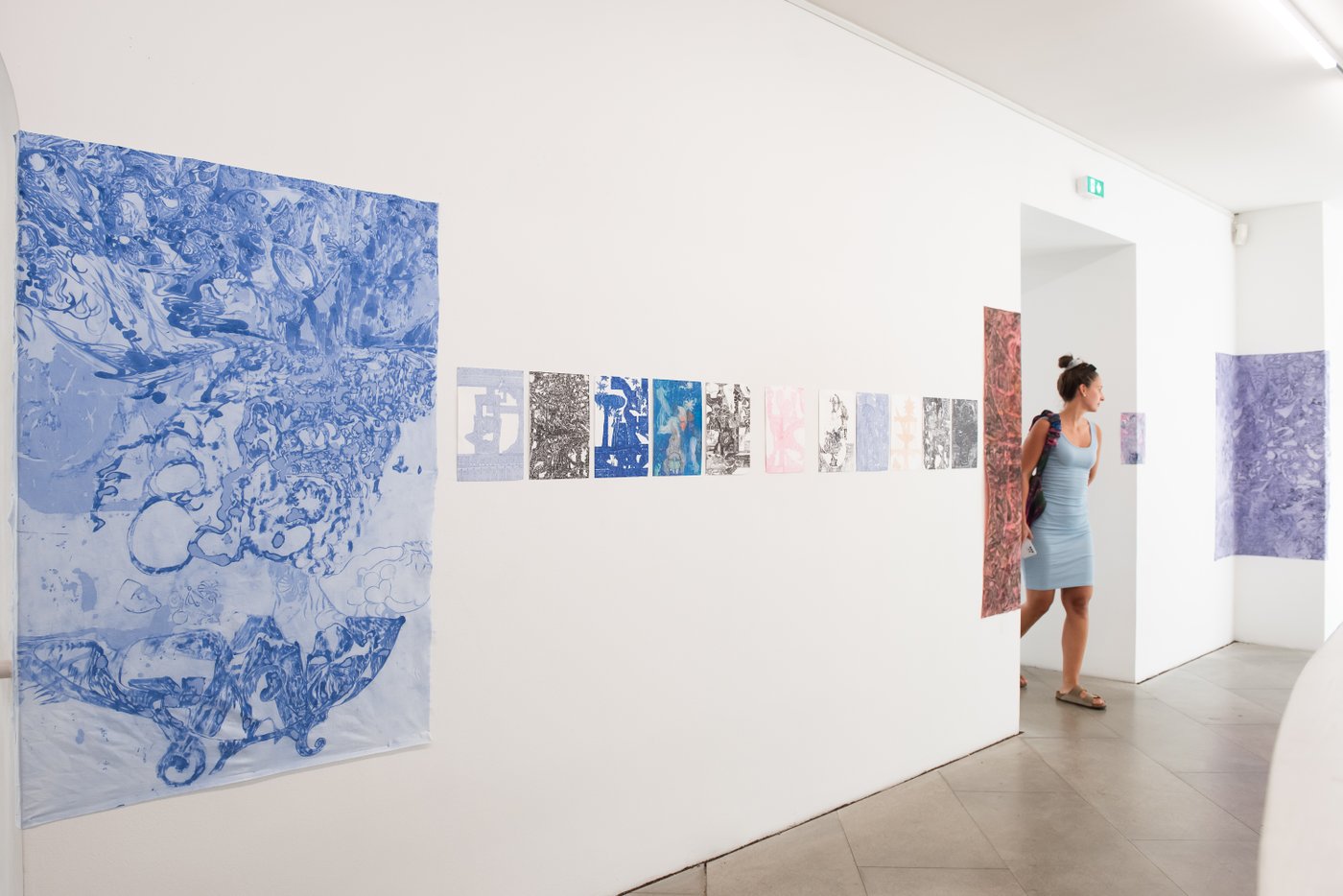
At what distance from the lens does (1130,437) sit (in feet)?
17.7

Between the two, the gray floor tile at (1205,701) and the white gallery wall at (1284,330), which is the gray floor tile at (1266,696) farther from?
the white gallery wall at (1284,330)

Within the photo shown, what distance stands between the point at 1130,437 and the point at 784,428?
3.33m

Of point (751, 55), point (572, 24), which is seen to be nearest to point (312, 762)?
point (572, 24)

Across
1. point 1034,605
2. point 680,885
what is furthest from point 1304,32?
point 680,885

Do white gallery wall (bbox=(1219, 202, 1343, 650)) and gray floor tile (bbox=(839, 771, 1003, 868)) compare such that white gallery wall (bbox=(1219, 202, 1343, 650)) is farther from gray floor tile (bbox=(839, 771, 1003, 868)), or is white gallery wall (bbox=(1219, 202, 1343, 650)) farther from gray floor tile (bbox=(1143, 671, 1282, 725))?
gray floor tile (bbox=(839, 771, 1003, 868))

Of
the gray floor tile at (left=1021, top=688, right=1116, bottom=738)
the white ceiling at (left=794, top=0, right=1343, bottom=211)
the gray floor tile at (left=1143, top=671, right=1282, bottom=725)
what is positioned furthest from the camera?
the gray floor tile at (left=1143, top=671, right=1282, bottom=725)

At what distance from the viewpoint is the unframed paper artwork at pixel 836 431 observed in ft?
11.0

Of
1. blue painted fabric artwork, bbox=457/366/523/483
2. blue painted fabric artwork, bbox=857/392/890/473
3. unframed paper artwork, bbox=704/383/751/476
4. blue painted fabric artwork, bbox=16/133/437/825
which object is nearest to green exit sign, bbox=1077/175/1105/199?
blue painted fabric artwork, bbox=857/392/890/473

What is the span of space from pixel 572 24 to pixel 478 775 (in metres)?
2.23

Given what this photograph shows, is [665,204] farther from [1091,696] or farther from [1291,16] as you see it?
[1091,696]

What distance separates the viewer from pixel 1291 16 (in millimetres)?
3506

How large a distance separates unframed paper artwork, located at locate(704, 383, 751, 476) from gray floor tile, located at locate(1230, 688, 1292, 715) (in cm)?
393

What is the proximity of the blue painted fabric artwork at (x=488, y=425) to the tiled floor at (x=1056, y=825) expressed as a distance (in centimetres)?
146

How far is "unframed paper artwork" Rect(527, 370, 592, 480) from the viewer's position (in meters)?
2.51
